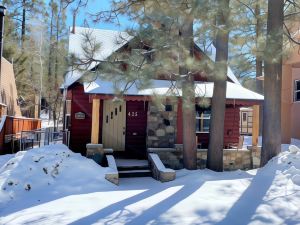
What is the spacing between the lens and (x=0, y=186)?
721 cm

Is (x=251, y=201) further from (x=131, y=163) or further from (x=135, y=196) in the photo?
(x=131, y=163)

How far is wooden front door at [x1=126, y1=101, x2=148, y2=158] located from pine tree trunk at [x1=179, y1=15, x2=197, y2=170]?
3032 millimetres

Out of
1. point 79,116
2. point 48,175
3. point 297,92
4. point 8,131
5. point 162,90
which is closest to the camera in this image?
point 48,175

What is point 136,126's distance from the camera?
1312 cm

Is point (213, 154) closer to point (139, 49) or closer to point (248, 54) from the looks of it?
point (248, 54)

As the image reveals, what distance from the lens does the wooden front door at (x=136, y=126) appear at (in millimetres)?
13031

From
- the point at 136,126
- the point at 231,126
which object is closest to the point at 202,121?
the point at 231,126

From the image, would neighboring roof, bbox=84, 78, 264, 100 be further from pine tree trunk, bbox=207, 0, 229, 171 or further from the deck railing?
the deck railing

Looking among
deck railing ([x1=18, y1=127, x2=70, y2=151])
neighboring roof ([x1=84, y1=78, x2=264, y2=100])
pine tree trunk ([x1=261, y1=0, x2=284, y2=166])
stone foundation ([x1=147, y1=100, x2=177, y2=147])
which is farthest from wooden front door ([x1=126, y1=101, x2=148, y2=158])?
pine tree trunk ([x1=261, y1=0, x2=284, y2=166])

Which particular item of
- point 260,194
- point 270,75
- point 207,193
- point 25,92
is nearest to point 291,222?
point 260,194

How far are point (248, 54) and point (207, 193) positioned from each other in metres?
4.68

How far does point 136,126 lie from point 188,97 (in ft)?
15.0

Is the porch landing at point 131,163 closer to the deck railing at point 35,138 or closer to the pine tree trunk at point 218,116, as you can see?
the pine tree trunk at point 218,116

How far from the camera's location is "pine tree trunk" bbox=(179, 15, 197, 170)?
8828mm
